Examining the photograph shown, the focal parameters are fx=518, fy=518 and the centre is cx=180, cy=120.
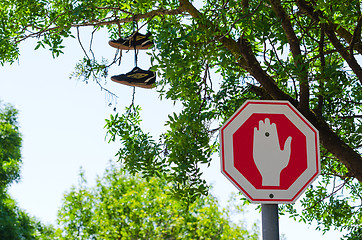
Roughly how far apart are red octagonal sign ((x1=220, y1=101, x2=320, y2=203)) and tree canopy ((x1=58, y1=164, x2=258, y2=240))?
1586 centimetres

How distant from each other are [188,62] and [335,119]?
Result: 319 centimetres

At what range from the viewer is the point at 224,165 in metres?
2.74

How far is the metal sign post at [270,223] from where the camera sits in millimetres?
2514

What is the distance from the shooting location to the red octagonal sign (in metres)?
2.71

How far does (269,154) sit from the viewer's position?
275 centimetres

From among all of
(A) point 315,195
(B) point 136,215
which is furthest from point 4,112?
(A) point 315,195

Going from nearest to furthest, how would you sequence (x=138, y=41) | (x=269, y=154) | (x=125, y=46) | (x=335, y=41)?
(x=269, y=154), (x=335, y=41), (x=138, y=41), (x=125, y=46)

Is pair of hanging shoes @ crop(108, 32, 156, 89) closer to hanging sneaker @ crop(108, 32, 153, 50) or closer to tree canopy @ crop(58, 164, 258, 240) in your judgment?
hanging sneaker @ crop(108, 32, 153, 50)

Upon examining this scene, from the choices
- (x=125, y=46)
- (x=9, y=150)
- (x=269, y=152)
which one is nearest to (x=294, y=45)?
(x=125, y=46)

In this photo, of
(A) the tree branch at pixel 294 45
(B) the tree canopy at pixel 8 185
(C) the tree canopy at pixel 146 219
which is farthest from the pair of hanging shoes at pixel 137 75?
(B) the tree canopy at pixel 8 185

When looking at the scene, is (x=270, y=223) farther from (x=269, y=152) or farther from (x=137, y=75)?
(x=137, y=75)

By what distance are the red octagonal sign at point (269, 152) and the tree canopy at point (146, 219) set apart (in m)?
15.9

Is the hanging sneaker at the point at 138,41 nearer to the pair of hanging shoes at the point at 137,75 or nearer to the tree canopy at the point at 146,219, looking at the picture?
the pair of hanging shoes at the point at 137,75

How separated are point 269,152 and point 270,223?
0.40 metres
